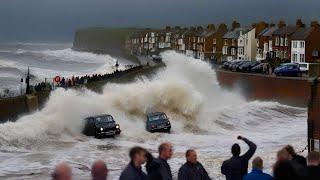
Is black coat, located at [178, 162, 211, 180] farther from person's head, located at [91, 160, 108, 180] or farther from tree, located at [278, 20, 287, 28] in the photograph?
tree, located at [278, 20, 287, 28]

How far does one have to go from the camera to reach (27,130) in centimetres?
2377

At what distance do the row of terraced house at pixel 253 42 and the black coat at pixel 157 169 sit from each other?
56514mm

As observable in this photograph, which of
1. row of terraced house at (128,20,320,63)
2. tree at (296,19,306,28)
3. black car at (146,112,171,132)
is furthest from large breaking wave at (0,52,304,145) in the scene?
tree at (296,19,306,28)

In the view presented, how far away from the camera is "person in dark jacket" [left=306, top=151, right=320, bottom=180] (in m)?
6.88

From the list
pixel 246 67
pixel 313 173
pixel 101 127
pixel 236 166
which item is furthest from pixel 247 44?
pixel 313 173

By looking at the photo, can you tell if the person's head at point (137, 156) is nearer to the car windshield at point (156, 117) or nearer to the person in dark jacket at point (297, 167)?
the person in dark jacket at point (297, 167)

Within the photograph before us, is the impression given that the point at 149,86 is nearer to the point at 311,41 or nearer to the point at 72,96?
the point at 72,96

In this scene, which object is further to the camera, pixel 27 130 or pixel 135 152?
pixel 27 130

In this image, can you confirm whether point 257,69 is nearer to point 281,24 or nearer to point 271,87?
point 271,87

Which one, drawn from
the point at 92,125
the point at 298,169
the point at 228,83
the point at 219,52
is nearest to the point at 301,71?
the point at 228,83

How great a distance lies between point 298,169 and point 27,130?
18371 millimetres

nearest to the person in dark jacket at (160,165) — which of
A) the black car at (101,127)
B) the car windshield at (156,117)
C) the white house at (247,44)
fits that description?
the black car at (101,127)

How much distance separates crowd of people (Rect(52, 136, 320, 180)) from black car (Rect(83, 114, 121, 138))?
50.4 feet

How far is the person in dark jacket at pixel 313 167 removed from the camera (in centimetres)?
688
